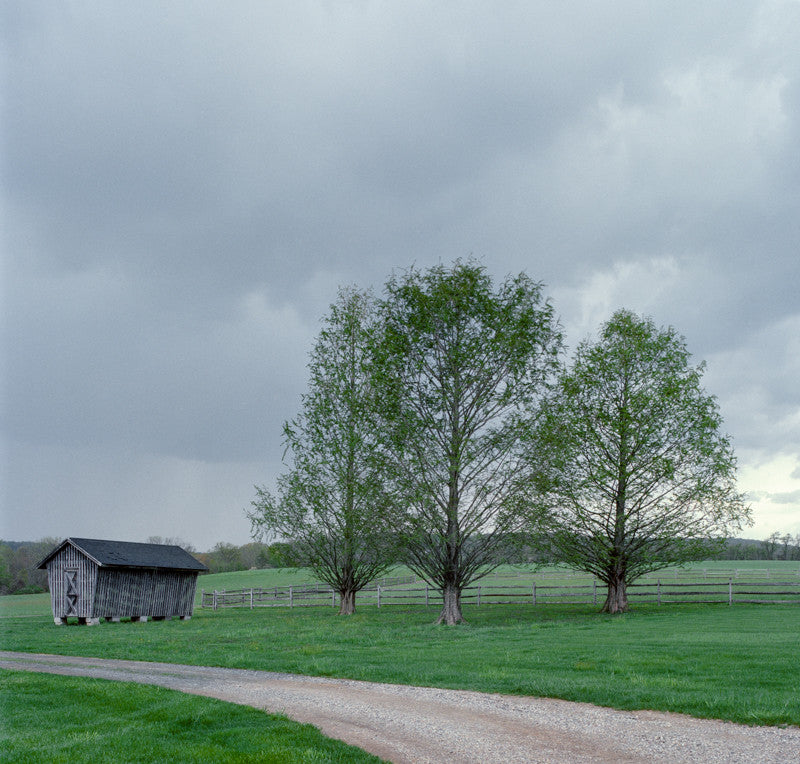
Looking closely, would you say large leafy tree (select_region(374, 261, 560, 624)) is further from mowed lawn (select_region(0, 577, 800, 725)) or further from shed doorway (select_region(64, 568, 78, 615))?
shed doorway (select_region(64, 568, 78, 615))

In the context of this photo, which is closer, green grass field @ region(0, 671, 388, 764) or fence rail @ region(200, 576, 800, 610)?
green grass field @ region(0, 671, 388, 764)

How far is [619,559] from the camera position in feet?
94.0

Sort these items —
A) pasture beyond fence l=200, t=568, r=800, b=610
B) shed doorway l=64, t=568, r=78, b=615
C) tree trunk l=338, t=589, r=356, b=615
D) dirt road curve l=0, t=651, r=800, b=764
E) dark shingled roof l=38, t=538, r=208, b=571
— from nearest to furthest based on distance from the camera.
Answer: dirt road curve l=0, t=651, r=800, b=764, shed doorway l=64, t=568, r=78, b=615, dark shingled roof l=38, t=538, r=208, b=571, tree trunk l=338, t=589, r=356, b=615, pasture beyond fence l=200, t=568, r=800, b=610

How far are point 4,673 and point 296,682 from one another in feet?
19.0

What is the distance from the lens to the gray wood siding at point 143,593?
103 feet

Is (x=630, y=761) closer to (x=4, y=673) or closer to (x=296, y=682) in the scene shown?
(x=296, y=682)

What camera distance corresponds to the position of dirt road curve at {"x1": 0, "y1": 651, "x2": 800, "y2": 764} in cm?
750

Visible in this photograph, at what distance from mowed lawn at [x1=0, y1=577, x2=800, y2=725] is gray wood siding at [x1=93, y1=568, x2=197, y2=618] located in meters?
5.82

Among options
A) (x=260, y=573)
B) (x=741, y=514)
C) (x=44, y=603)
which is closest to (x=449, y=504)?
(x=741, y=514)

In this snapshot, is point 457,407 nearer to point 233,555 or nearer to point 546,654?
point 546,654

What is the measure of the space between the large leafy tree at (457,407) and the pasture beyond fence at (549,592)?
668 cm

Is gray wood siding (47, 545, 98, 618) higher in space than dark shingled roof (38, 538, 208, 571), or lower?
lower

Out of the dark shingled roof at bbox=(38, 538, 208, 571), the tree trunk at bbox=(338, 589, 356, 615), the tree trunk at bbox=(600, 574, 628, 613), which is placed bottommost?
the tree trunk at bbox=(338, 589, 356, 615)

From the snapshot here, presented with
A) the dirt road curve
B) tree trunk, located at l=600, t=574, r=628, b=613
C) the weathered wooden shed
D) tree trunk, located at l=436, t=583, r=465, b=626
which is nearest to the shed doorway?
the weathered wooden shed
